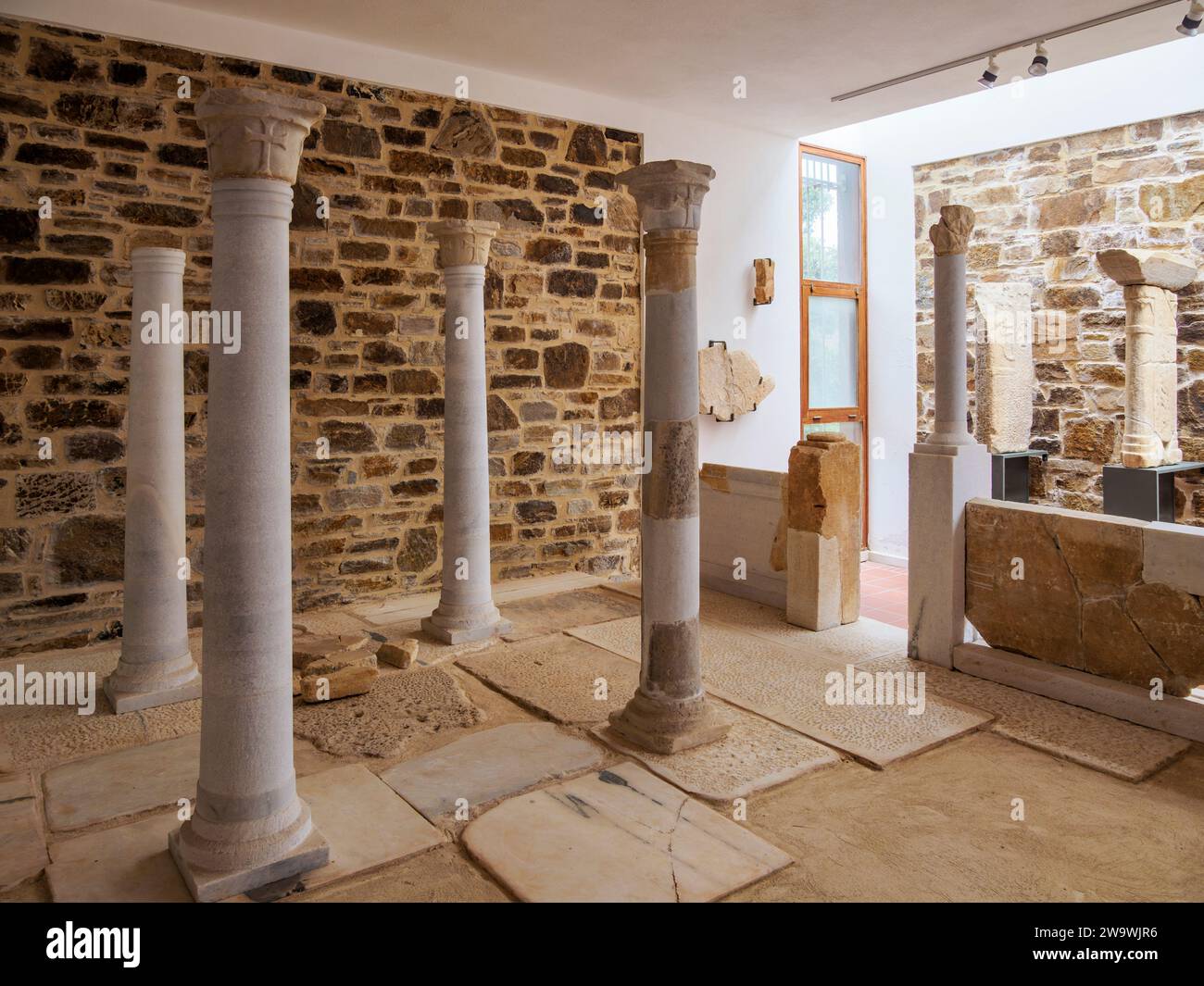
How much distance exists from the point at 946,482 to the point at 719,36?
2.76 metres

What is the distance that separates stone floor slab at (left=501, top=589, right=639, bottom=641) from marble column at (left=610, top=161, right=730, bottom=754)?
4.53 ft

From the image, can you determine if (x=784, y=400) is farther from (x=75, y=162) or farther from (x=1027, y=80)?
(x=75, y=162)

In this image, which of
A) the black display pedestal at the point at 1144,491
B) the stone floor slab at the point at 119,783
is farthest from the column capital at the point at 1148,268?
the stone floor slab at the point at 119,783

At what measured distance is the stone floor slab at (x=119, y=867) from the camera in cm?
220

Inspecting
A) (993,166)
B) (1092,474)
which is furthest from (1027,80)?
(1092,474)

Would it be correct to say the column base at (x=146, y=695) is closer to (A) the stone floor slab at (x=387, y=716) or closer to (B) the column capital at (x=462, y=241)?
(A) the stone floor slab at (x=387, y=716)

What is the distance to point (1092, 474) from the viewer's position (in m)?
6.41

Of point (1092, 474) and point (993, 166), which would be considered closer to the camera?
point (1092, 474)

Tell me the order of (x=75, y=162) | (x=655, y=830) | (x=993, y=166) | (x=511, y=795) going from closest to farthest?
1. (x=655, y=830)
2. (x=511, y=795)
3. (x=75, y=162)
4. (x=993, y=166)

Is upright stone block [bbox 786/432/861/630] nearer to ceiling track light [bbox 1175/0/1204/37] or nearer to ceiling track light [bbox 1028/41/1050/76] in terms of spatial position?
ceiling track light [bbox 1028/41/1050/76]

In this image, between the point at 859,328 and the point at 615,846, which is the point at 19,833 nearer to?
the point at 615,846

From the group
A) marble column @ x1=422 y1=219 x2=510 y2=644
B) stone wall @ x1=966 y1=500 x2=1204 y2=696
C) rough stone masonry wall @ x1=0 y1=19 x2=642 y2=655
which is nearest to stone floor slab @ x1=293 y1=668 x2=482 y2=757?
marble column @ x1=422 y1=219 x2=510 y2=644

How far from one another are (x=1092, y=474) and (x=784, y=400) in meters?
2.24

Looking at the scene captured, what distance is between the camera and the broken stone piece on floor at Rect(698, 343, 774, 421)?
6.49 m
